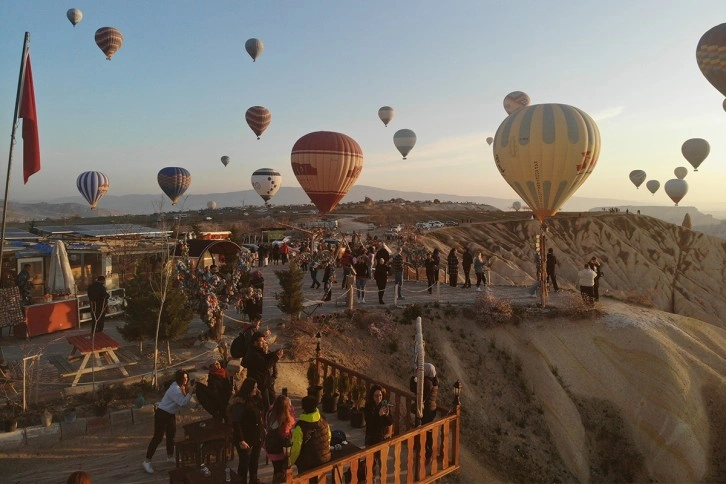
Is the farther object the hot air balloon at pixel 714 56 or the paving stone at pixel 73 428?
the hot air balloon at pixel 714 56

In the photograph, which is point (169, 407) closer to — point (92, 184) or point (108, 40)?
point (92, 184)

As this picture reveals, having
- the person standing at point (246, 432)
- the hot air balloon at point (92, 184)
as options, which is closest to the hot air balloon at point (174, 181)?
the hot air balloon at point (92, 184)

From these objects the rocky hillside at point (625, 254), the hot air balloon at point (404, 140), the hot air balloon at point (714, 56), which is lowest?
the rocky hillside at point (625, 254)

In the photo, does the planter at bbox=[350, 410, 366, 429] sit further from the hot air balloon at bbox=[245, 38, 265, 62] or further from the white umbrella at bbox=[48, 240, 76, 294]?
the hot air balloon at bbox=[245, 38, 265, 62]

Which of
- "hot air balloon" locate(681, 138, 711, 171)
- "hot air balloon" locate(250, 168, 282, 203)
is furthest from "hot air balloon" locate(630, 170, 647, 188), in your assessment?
"hot air balloon" locate(250, 168, 282, 203)

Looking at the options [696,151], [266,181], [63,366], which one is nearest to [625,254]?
[696,151]

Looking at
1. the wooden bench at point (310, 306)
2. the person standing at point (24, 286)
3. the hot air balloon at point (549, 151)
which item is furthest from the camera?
the hot air balloon at point (549, 151)

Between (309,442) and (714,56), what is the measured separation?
133 feet

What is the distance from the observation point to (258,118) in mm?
49375

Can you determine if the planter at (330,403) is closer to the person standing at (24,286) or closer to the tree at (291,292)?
the tree at (291,292)

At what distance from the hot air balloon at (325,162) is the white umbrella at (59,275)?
13022 mm

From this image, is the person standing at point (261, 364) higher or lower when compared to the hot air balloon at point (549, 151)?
lower

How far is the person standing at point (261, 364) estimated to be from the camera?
27.5 ft

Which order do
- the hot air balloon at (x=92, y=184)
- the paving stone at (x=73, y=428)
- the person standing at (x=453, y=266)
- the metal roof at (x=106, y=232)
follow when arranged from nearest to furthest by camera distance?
the paving stone at (x=73, y=428)
the metal roof at (x=106, y=232)
the person standing at (x=453, y=266)
the hot air balloon at (x=92, y=184)
